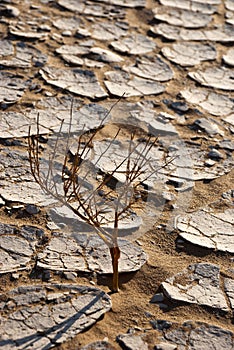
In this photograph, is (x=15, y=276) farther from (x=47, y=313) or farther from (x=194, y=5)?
(x=194, y=5)

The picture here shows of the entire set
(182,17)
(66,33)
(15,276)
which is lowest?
(15,276)

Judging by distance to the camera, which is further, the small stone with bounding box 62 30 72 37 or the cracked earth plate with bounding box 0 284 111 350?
the small stone with bounding box 62 30 72 37

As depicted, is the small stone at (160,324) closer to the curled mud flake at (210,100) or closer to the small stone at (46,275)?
the small stone at (46,275)

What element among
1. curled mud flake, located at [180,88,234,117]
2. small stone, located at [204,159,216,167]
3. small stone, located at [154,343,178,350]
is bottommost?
small stone, located at [154,343,178,350]

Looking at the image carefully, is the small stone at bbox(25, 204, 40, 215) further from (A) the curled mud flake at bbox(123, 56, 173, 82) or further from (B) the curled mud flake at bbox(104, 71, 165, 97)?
(A) the curled mud flake at bbox(123, 56, 173, 82)

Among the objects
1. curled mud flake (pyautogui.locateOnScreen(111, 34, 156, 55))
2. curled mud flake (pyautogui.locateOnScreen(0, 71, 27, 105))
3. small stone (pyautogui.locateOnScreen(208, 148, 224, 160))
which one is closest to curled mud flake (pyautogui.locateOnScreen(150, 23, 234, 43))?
curled mud flake (pyautogui.locateOnScreen(111, 34, 156, 55))

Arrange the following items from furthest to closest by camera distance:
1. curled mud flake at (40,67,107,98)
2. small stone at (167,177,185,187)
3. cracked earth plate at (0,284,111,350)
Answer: curled mud flake at (40,67,107,98), small stone at (167,177,185,187), cracked earth plate at (0,284,111,350)

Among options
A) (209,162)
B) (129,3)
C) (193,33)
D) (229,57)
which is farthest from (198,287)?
(129,3)

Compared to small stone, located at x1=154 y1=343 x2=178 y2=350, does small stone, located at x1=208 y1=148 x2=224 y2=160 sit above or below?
above

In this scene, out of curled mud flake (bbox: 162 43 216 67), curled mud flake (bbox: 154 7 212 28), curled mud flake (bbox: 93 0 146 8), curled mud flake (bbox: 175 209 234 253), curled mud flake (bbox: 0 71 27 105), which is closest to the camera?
→ curled mud flake (bbox: 175 209 234 253)
